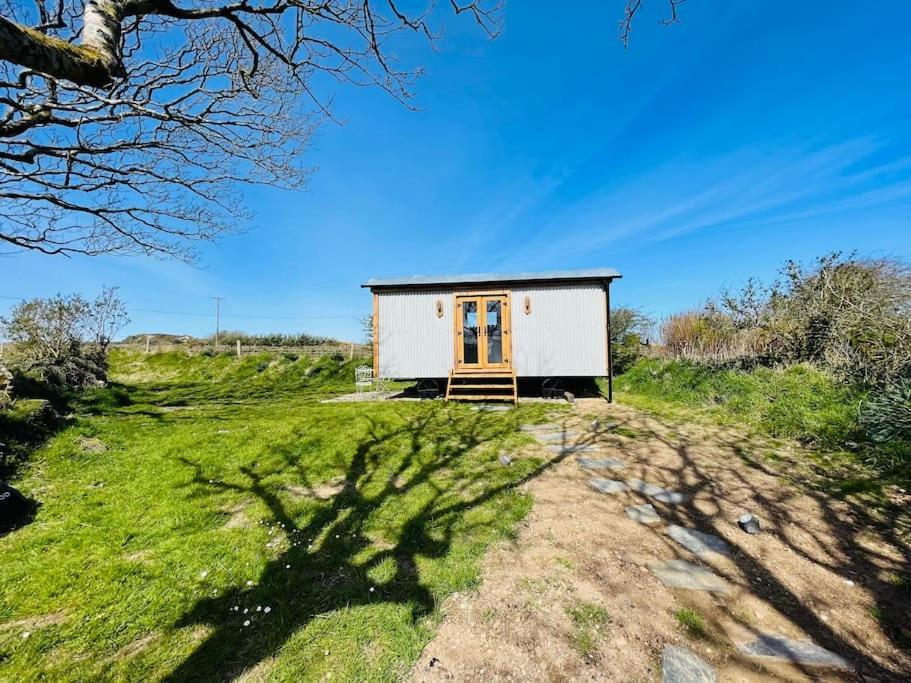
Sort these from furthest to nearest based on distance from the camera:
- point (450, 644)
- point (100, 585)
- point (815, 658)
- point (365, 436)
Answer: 1. point (365, 436)
2. point (100, 585)
3. point (450, 644)
4. point (815, 658)

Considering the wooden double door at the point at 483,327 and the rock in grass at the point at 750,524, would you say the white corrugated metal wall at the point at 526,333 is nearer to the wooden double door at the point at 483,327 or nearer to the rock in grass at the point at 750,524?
the wooden double door at the point at 483,327

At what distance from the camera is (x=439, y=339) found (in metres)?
9.98

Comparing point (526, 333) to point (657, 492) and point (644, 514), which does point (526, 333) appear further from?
point (644, 514)

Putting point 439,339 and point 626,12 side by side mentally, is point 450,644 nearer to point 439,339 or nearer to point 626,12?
point 626,12

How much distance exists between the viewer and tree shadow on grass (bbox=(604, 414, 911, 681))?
6.57ft

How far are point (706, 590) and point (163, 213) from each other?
8.91 m

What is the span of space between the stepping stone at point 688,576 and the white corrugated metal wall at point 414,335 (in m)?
7.56

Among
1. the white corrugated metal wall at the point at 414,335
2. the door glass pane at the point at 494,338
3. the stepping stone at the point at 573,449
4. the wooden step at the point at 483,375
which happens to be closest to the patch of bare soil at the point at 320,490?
the stepping stone at the point at 573,449

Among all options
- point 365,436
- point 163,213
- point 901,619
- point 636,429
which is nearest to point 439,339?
point 365,436

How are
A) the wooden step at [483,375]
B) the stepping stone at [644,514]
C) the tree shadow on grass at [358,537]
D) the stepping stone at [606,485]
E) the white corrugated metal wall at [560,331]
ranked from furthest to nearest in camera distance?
the wooden step at [483,375] < the white corrugated metal wall at [560,331] < the stepping stone at [606,485] < the stepping stone at [644,514] < the tree shadow on grass at [358,537]

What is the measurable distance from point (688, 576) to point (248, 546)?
134 inches

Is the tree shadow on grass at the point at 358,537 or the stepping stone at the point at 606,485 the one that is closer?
the tree shadow on grass at the point at 358,537

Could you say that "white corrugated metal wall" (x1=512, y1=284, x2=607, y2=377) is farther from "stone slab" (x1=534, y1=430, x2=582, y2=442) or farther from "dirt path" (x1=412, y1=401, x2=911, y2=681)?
"dirt path" (x1=412, y1=401, x2=911, y2=681)

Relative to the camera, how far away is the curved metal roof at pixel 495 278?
9.28 meters
